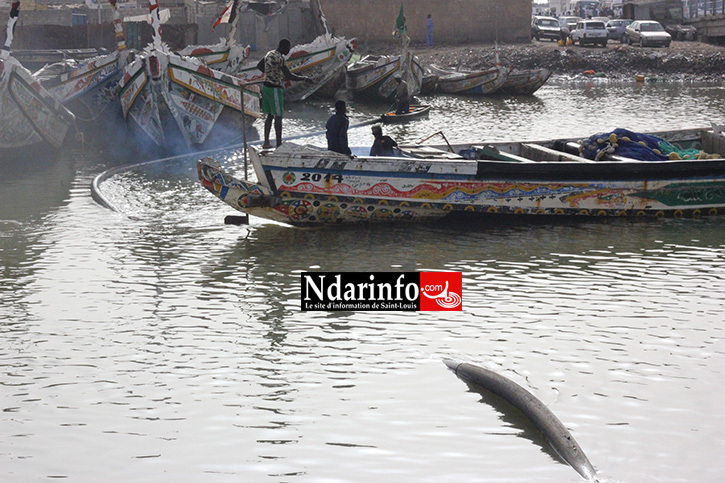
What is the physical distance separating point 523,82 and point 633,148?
19.7m

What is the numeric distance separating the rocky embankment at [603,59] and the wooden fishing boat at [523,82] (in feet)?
26.2

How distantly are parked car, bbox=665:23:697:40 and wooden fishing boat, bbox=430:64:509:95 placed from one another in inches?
775

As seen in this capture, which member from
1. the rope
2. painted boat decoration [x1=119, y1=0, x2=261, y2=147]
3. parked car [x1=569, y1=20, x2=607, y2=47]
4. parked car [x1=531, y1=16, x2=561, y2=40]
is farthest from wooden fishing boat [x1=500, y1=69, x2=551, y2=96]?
parked car [x1=531, y1=16, x2=561, y2=40]

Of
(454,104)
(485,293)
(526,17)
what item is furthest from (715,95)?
(485,293)

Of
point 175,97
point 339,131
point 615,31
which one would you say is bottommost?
point 339,131

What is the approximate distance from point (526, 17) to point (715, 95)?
15623 millimetres

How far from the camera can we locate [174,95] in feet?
62.8

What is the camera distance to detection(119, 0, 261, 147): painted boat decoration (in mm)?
19047

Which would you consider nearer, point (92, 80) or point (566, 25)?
point (92, 80)

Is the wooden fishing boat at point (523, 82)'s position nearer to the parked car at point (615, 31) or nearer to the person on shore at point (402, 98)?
the person on shore at point (402, 98)

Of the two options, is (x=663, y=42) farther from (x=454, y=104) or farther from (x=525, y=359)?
(x=525, y=359)

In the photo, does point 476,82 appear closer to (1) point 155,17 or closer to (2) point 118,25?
(2) point 118,25

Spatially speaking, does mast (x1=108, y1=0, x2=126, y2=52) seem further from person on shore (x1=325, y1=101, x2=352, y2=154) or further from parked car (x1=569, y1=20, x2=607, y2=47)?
parked car (x1=569, y1=20, x2=607, y2=47)

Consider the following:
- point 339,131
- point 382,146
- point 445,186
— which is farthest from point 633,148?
point 339,131
